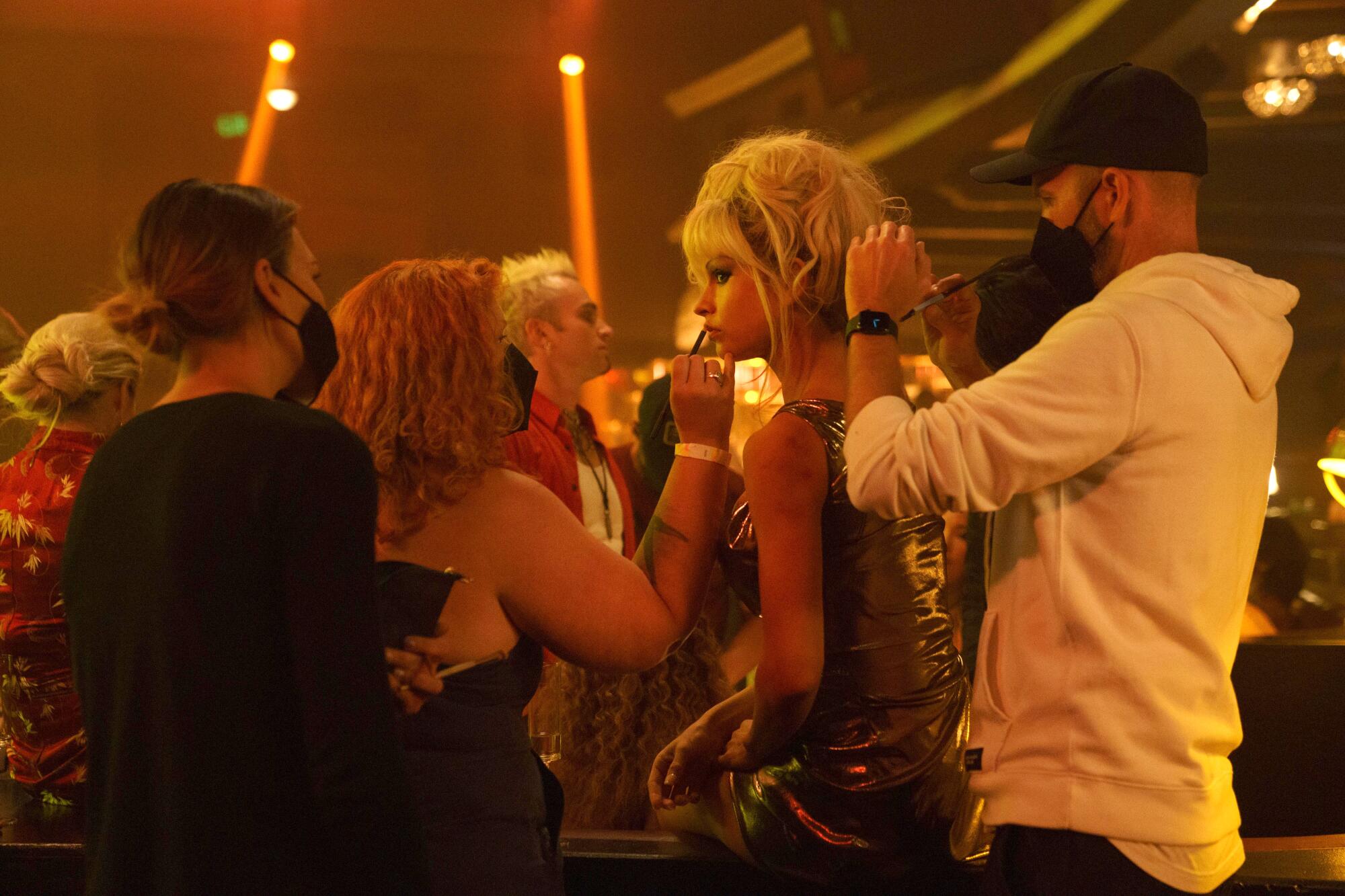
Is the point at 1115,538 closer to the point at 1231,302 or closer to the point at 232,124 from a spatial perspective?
the point at 1231,302

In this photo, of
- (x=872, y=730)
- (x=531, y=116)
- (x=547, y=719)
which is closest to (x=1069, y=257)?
(x=872, y=730)

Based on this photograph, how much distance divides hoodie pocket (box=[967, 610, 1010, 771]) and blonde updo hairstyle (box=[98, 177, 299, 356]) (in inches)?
33.4

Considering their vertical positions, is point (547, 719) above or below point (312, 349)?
below

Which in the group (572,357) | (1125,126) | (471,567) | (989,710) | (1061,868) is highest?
(1125,126)

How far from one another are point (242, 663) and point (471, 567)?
32cm

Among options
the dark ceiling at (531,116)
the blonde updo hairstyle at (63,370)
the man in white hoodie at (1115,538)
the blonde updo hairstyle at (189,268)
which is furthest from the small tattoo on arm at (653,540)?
the dark ceiling at (531,116)

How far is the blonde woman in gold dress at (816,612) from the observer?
1367mm

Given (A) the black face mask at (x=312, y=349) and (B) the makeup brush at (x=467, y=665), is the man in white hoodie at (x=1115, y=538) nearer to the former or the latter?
(B) the makeup brush at (x=467, y=665)

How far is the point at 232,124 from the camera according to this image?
8.84 meters

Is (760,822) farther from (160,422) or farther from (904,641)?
(160,422)

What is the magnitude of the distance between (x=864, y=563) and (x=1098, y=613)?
339 millimetres

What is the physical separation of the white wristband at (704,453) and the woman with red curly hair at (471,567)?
0.67 ft

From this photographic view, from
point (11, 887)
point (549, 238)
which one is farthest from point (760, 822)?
point (549, 238)

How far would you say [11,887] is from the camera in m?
1.95
